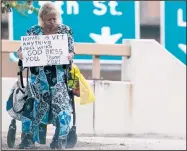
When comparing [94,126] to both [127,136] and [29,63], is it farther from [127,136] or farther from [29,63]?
[29,63]

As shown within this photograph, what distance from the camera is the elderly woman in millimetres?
7090

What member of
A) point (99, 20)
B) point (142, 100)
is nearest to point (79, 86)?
point (142, 100)

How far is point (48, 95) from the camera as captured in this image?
7133 millimetres

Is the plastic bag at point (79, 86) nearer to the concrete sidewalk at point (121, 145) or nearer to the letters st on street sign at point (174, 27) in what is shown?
the concrete sidewalk at point (121, 145)

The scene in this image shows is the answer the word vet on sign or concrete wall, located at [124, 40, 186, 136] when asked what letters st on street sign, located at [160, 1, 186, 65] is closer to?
concrete wall, located at [124, 40, 186, 136]

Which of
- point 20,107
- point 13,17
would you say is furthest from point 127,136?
point 13,17

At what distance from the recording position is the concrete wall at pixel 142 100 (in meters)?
10.0

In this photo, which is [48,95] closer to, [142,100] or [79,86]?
[79,86]

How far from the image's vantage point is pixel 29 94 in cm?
721

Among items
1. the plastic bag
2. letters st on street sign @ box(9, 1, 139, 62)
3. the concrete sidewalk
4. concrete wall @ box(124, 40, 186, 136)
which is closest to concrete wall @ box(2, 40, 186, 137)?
concrete wall @ box(124, 40, 186, 136)

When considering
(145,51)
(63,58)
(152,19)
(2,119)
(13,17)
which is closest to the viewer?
(63,58)

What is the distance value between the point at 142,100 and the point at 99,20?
8.09m

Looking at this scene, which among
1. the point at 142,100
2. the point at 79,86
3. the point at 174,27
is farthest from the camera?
the point at 174,27

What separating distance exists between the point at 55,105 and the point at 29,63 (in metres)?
0.52
